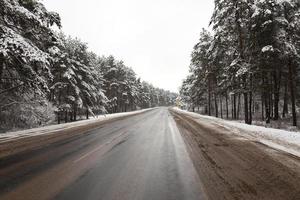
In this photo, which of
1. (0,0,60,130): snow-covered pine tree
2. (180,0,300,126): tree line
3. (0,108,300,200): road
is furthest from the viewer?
(180,0,300,126): tree line

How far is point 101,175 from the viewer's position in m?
Result: 5.70

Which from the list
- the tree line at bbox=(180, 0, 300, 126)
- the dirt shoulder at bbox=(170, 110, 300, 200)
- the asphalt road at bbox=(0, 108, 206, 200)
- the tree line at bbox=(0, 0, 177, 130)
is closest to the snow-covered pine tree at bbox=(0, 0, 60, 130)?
the tree line at bbox=(0, 0, 177, 130)

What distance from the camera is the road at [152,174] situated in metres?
4.54

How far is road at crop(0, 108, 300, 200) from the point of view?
14.9 feet

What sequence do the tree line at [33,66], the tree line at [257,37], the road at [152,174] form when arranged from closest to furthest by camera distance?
1. the road at [152,174]
2. the tree line at [33,66]
3. the tree line at [257,37]

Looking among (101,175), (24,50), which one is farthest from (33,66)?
(101,175)

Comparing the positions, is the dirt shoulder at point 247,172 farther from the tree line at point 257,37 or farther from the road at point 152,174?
the tree line at point 257,37

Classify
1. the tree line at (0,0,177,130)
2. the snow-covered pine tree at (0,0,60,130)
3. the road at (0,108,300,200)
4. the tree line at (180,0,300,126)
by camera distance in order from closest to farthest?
the road at (0,108,300,200)
the snow-covered pine tree at (0,0,60,130)
the tree line at (0,0,177,130)
the tree line at (180,0,300,126)

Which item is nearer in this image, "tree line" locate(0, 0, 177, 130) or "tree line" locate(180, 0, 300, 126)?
"tree line" locate(0, 0, 177, 130)

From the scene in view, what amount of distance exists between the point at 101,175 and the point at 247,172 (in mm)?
3556

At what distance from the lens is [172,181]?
523 cm

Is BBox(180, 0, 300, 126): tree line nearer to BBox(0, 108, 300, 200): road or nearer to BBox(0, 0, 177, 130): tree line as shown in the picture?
BBox(0, 108, 300, 200): road

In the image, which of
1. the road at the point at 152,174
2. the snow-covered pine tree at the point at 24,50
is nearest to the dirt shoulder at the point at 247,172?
the road at the point at 152,174

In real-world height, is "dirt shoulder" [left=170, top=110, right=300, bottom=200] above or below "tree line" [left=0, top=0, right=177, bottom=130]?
below
